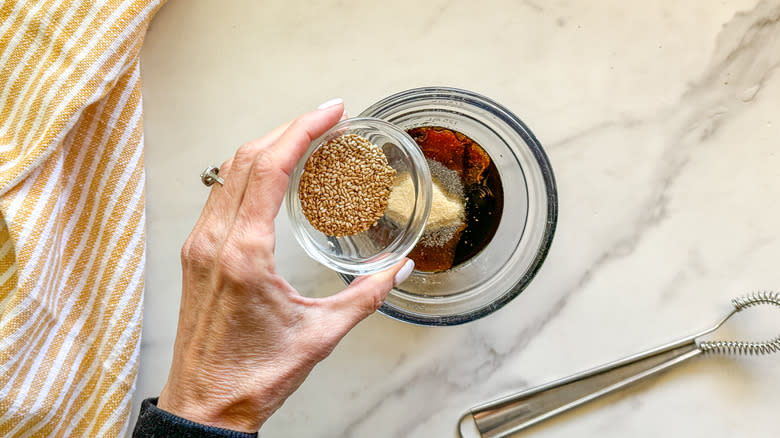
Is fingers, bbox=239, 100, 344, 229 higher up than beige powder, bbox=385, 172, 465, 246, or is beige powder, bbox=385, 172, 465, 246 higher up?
fingers, bbox=239, 100, 344, 229

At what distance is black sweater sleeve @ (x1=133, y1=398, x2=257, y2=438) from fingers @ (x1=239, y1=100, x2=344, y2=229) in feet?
0.86

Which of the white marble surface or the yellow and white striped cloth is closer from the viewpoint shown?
the yellow and white striped cloth

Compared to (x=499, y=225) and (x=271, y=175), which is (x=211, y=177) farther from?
(x=499, y=225)

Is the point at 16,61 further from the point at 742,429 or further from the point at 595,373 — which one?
the point at 742,429

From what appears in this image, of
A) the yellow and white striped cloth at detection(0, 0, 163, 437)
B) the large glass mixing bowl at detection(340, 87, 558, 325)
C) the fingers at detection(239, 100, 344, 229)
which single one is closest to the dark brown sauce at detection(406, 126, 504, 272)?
the large glass mixing bowl at detection(340, 87, 558, 325)

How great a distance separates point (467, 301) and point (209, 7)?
648 millimetres

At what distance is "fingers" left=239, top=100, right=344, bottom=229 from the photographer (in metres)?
0.67

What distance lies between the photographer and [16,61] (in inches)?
32.3

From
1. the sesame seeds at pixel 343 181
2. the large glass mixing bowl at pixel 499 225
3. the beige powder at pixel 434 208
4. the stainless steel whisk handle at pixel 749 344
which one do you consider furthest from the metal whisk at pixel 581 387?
the sesame seeds at pixel 343 181

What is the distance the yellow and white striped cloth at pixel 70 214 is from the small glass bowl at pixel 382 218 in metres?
0.31

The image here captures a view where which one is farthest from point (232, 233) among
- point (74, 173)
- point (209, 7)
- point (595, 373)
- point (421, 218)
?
point (595, 373)

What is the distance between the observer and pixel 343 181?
29.4 inches

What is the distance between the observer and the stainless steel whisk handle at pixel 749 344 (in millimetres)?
903

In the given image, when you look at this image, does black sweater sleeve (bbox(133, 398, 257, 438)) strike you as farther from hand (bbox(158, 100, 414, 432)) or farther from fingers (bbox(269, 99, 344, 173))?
fingers (bbox(269, 99, 344, 173))
